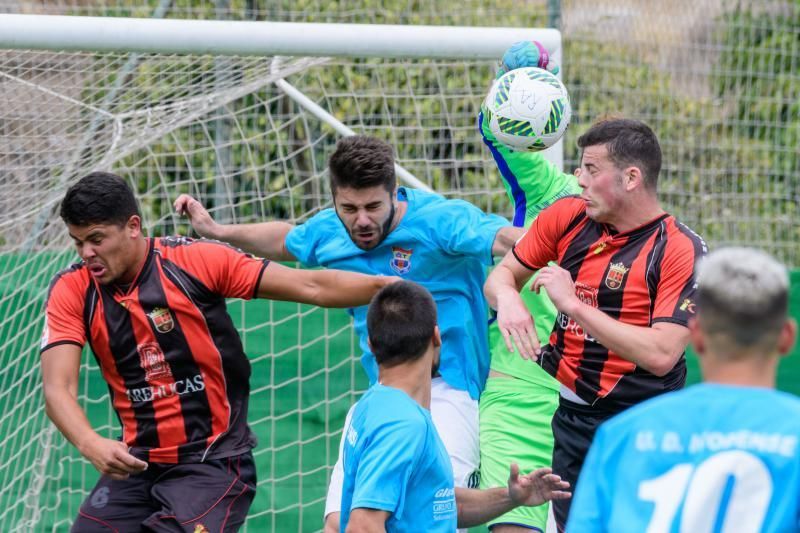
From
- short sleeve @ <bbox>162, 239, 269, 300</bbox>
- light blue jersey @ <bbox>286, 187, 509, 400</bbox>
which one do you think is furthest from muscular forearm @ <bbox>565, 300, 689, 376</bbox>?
short sleeve @ <bbox>162, 239, 269, 300</bbox>

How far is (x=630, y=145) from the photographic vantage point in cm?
420

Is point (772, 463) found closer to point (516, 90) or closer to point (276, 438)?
point (516, 90)

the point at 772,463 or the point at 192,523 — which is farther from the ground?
the point at 772,463

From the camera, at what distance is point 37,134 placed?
6.13 m

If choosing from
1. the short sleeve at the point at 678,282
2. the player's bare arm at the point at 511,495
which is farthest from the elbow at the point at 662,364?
the player's bare arm at the point at 511,495

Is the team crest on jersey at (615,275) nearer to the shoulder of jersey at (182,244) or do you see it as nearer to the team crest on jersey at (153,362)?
the shoulder of jersey at (182,244)

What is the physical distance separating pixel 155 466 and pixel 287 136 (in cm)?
385

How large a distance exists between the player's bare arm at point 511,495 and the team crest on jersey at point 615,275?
765mm

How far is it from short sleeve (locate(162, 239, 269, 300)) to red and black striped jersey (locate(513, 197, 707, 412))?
1.11 meters

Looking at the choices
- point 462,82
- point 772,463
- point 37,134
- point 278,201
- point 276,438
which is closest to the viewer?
point 772,463

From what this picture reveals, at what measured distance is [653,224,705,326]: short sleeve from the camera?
398 centimetres

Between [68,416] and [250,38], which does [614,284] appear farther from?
[250,38]

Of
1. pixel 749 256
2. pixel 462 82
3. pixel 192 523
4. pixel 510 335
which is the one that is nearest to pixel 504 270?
pixel 510 335

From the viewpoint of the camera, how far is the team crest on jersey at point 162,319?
4504 millimetres
